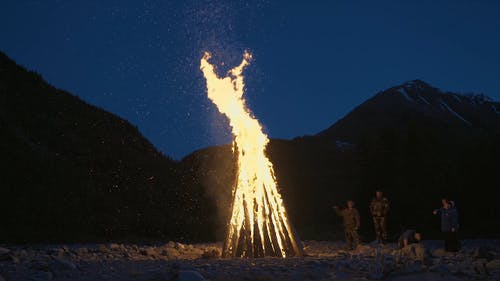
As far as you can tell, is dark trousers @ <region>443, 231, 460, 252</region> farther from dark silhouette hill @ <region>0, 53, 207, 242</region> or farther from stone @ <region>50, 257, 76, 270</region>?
dark silhouette hill @ <region>0, 53, 207, 242</region>

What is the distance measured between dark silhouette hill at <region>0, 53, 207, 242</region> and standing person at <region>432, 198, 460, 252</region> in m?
10.6

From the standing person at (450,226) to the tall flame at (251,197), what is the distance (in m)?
3.69

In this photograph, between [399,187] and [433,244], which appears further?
[399,187]

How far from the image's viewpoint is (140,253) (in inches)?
551

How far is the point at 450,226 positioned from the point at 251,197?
493 cm

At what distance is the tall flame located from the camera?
499 inches

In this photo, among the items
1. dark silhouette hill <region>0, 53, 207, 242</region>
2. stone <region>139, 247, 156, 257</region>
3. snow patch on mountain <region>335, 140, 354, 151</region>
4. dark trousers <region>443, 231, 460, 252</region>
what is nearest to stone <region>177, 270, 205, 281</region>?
stone <region>139, 247, 156, 257</region>

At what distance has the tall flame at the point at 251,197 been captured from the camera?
41.5ft

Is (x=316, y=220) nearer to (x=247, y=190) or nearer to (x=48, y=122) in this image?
(x=48, y=122)

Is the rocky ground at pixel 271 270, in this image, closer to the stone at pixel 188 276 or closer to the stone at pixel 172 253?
the stone at pixel 188 276

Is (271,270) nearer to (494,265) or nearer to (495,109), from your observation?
(494,265)

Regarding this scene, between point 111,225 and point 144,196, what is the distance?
3.68m

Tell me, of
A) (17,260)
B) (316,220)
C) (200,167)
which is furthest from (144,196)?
(17,260)

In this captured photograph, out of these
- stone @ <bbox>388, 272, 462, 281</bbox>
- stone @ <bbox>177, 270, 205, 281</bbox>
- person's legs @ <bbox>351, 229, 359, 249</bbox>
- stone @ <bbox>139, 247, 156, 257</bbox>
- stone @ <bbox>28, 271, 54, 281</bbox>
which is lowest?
stone @ <bbox>388, 272, 462, 281</bbox>
